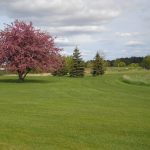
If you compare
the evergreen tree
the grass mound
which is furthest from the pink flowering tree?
the evergreen tree

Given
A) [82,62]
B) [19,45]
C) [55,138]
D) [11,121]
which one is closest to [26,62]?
[19,45]

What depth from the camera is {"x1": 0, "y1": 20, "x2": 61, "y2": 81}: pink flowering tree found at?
48844 millimetres

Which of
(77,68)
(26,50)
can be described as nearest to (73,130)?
(26,50)

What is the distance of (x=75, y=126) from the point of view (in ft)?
46.4

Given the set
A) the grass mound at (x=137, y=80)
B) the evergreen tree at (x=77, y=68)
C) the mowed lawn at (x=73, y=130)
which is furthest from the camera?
the evergreen tree at (x=77, y=68)

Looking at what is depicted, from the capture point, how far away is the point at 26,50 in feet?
162

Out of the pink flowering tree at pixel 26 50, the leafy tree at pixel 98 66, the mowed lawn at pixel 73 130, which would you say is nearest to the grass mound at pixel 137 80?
the pink flowering tree at pixel 26 50

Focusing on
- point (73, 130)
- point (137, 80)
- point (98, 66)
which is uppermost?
point (98, 66)

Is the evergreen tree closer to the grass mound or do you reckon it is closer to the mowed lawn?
the grass mound

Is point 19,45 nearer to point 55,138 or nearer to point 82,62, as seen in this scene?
point 82,62

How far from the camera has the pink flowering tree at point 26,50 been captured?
48844 mm

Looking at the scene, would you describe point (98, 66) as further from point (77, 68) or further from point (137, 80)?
point (137, 80)

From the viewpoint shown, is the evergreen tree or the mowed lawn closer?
the mowed lawn

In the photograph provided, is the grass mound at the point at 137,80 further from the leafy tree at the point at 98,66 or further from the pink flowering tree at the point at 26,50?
the leafy tree at the point at 98,66
